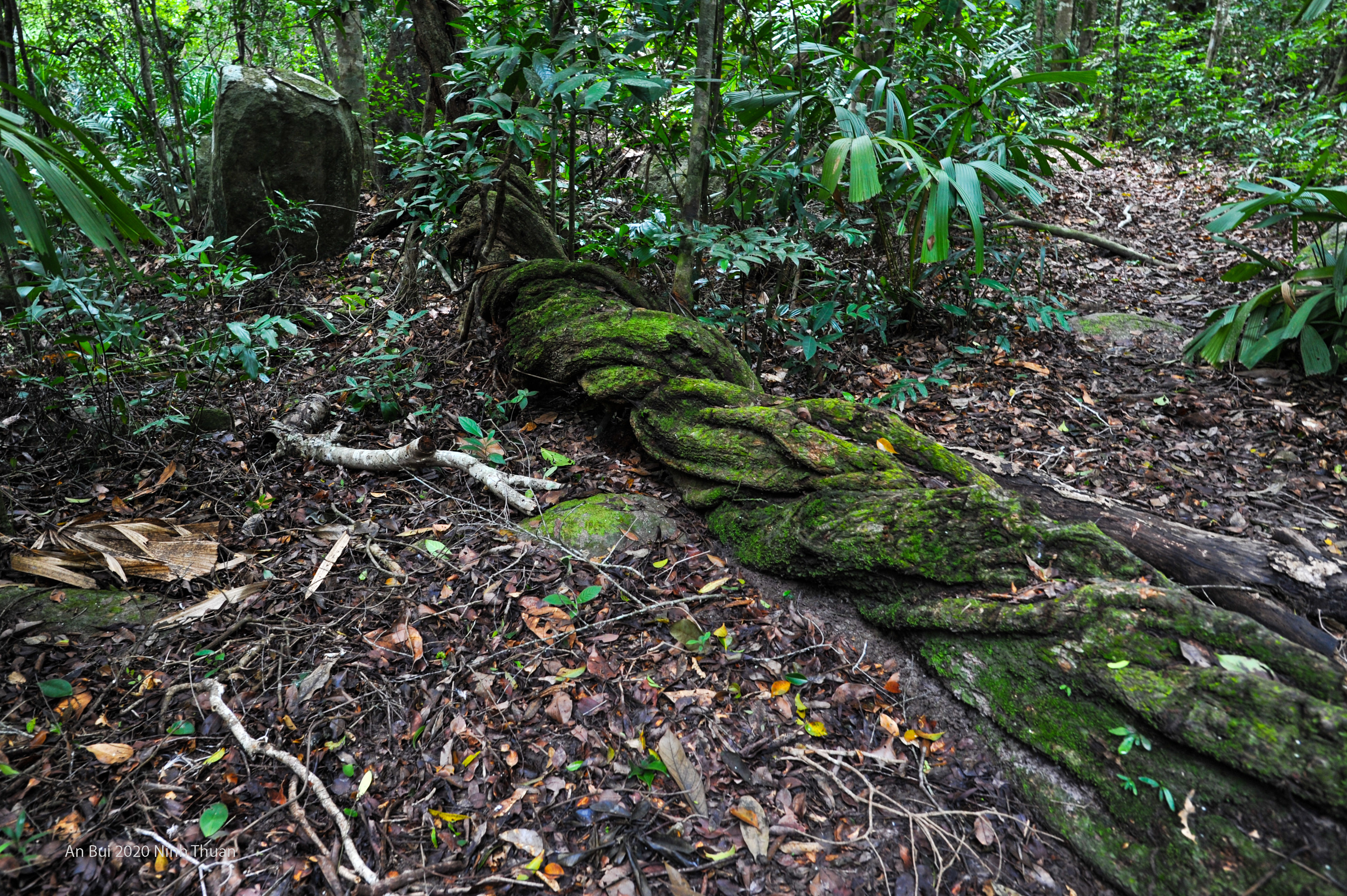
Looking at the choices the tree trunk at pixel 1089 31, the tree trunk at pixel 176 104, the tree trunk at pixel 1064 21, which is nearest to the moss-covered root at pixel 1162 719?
the tree trunk at pixel 176 104

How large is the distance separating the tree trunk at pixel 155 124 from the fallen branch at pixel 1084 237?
21.8 feet

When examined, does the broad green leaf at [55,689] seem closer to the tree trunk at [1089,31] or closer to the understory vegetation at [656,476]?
the understory vegetation at [656,476]

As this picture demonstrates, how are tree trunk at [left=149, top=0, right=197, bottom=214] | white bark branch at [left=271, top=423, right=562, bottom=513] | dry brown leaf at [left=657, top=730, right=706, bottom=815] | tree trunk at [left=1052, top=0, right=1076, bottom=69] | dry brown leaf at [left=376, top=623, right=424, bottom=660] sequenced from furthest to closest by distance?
tree trunk at [left=1052, top=0, right=1076, bottom=69] < tree trunk at [left=149, top=0, right=197, bottom=214] < white bark branch at [left=271, top=423, right=562, bottom=513] < dry brown leaf at [left=376, top=623, right=424, bottom=660] < dry brown leaf at [left=657, top=730, right=706, bottom=815]

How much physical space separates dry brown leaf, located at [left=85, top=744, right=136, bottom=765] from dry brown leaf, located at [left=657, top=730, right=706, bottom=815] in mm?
1559

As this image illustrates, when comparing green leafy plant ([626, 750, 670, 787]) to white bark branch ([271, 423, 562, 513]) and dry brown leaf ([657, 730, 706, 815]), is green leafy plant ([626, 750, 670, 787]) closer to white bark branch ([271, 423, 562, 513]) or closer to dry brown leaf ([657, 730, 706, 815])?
dry brown leaf ([657, 730, 706, 815])

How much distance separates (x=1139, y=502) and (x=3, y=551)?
481 cm

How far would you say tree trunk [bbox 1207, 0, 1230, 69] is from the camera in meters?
10.2

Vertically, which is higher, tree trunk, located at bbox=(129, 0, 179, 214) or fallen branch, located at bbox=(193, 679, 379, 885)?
tree trunk, located at bbox=(129, 0, 179, 214)

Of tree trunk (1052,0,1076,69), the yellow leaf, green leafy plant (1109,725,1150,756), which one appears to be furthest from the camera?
tree trunk (1052,0,1076,69)


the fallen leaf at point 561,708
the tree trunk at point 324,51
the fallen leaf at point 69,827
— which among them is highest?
the tree trunk at point 324,51

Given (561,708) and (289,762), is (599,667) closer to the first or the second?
(561,708)

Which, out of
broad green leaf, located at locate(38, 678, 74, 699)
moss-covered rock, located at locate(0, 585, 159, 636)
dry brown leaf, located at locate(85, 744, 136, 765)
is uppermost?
moss-covered rock, located at locate(0, 585, 159, 636)

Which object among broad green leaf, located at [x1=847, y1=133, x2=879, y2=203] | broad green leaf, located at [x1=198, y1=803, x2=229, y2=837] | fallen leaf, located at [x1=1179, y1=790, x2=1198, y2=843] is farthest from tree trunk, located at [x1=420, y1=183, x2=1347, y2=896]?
broad green leaf, located at [x1=198, y1=803, x2=229, y2=837]

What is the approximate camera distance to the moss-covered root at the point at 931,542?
2.33 m
